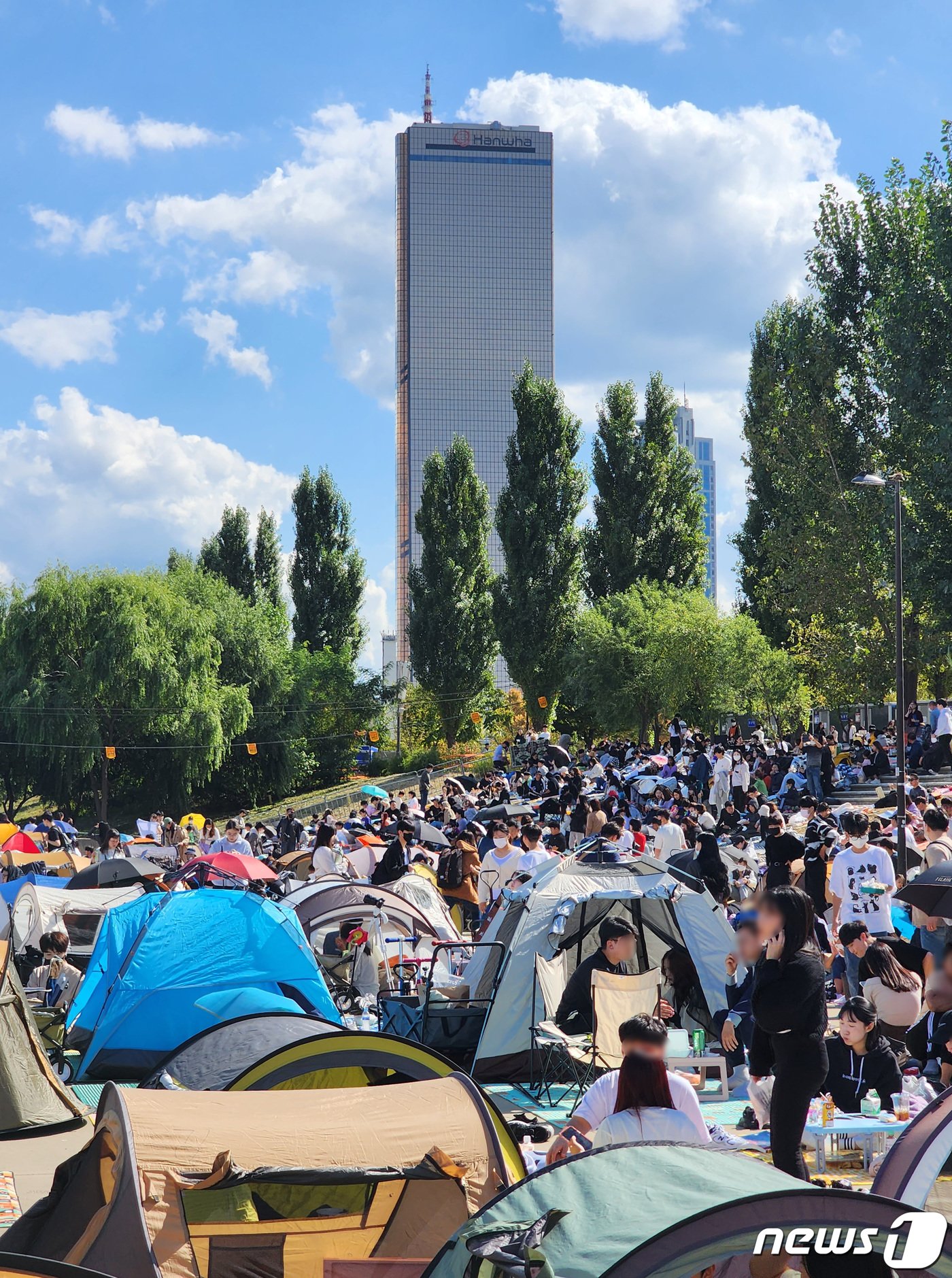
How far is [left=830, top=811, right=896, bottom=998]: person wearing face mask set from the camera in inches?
423

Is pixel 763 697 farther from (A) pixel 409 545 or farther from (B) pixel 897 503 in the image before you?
(A) pixel 409 545

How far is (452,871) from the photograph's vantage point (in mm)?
16141

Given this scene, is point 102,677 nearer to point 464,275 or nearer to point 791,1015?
point 791,1015

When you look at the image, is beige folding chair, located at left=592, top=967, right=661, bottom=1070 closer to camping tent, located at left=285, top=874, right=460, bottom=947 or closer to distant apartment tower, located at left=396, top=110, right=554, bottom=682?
camping tent, located at left=285, top=874, right=460, bottom=947

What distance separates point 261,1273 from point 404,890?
10.5 m

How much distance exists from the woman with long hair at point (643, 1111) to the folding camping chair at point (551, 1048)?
441cm

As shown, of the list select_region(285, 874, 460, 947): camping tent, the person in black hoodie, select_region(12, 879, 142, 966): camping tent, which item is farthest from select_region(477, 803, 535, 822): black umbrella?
the person in black hoodie

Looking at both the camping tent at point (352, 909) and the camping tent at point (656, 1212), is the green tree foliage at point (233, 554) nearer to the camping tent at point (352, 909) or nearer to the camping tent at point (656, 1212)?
the camping tent at point (352, 909)

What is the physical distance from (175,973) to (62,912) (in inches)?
172

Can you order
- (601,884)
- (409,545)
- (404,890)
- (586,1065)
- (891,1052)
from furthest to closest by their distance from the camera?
(409,545), (404,890), (601,884), (586,1065), (891,1052)

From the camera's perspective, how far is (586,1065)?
9.25m

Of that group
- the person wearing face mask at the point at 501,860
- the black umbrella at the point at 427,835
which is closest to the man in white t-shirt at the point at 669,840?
the person wearing face mask at the point at 501,860

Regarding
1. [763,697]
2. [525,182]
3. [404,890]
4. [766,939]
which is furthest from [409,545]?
[766,939]

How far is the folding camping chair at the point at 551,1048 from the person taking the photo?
9.16m
